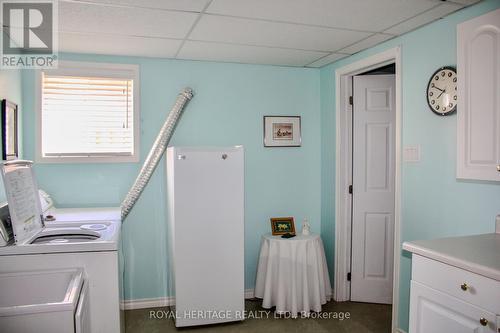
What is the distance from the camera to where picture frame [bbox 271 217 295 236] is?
381 cm

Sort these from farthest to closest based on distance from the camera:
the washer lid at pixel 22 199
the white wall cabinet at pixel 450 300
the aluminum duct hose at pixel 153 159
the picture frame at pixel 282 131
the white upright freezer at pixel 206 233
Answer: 1. the picture frame at pixel 282 131
2. the aluminum duct hose at pixel 153 159
3. the white upright freezer at pixel 206 233
4. the washer lid at pixel 22 199
5. the white wall cabinet at pixel 450 300

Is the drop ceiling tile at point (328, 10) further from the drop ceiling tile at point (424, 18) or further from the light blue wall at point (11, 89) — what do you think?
the light blue wall at point (11, 89)

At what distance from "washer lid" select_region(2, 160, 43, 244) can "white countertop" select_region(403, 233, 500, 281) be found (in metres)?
2.09

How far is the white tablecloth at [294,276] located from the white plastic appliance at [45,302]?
69.3 inches

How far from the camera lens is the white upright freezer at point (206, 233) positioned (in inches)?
125

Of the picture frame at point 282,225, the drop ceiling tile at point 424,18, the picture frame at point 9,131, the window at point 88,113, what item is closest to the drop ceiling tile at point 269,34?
the drop ceiling tile at point 424,18

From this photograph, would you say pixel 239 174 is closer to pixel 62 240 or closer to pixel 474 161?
pixel 62 240

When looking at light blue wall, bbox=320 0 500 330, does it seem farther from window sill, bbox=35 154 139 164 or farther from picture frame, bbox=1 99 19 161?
picture frame, bbox=1 99 19 161

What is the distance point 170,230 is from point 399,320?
76.0 inches

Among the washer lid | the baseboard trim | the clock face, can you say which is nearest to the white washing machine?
the washer lid

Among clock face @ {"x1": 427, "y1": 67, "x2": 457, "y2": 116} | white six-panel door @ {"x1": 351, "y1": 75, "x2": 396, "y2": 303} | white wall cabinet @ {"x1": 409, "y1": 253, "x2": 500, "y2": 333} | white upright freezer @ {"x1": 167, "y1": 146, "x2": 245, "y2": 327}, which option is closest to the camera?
white wall cabinet @ {"x1": 409, "y1": 253, "x2": 500, "y2": 333}

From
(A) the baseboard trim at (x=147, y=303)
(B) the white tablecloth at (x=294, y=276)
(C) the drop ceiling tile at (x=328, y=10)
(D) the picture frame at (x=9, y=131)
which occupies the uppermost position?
(C) the drop ceiling tile at (x=328, y=10)

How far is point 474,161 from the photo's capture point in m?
2.11

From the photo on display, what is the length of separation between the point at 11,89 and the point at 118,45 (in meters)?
0.85
